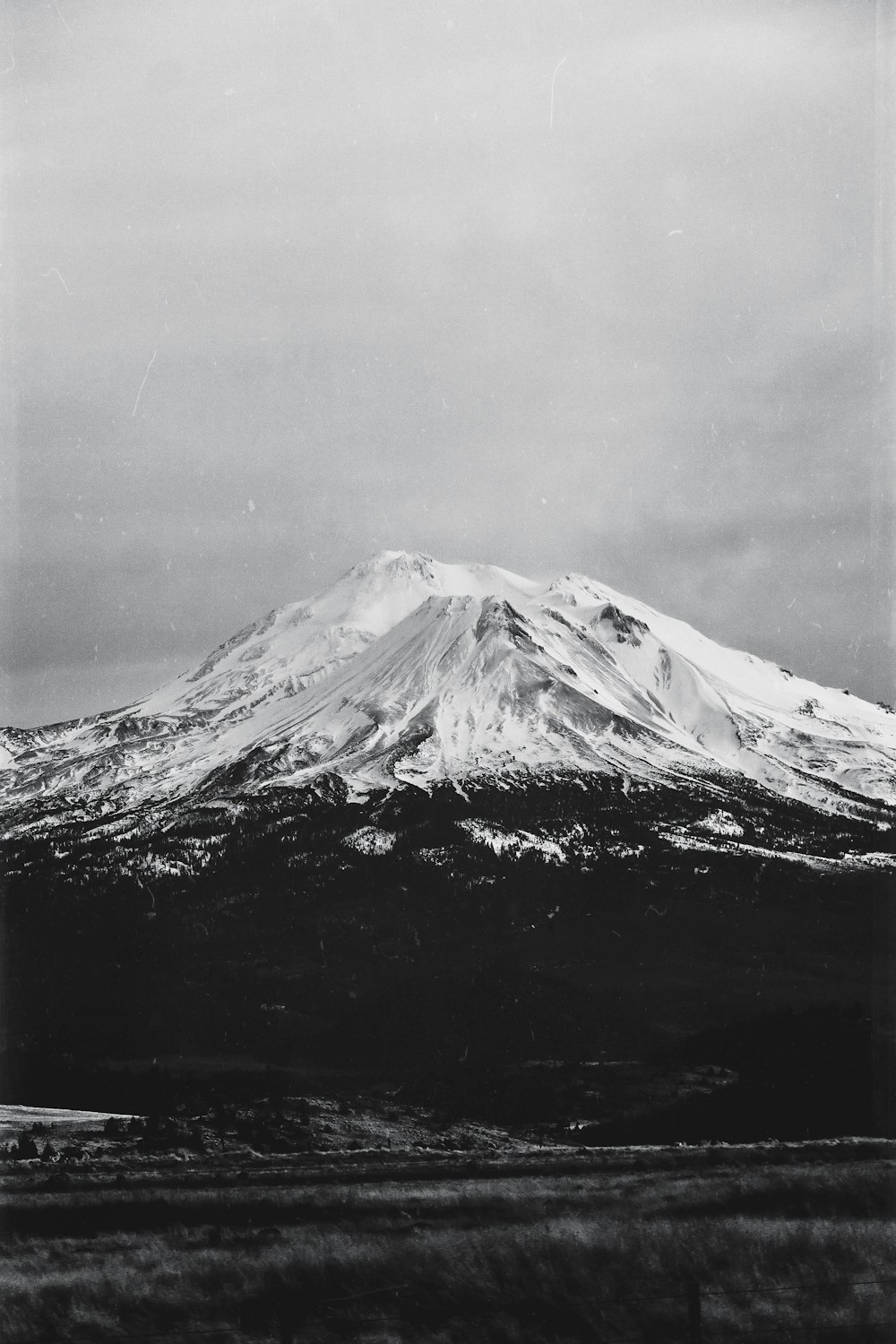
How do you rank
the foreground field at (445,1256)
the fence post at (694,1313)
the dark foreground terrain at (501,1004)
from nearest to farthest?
the fence post at (694,1313) → the foreground field at (445,1256) → the dark foreground terrain at (501,1004)

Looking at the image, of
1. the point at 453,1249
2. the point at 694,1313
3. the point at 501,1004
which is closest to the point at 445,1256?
the point at 453,1249

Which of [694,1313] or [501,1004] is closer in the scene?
[694,1313]

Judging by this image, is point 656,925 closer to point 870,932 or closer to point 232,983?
point 870,932

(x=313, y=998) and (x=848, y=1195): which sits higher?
(x=848, y=1195)

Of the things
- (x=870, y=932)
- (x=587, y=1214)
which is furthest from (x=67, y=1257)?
(x=870, y=932)

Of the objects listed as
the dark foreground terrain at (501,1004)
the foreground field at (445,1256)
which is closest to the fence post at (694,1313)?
the foreground field at (445,1256)

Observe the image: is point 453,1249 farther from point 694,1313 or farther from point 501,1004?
point 501,1004

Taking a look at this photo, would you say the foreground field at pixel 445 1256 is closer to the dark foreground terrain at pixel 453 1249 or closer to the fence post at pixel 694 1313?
the dark foreground terrain at pixel 453 1249
